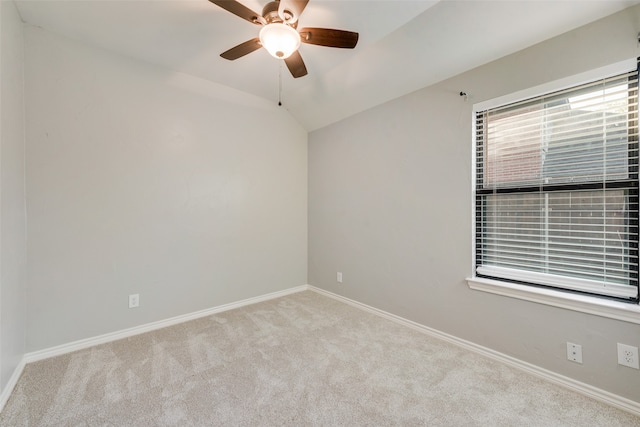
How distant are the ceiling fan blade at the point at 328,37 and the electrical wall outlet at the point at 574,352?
2428mm

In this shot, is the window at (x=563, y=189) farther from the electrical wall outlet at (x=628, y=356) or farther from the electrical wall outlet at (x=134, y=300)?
the electrical wall outlet at (x=134, y=300)

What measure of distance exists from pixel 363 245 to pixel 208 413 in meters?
2.12

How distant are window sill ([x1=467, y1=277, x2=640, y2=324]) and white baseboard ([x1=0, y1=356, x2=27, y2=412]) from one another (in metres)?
3.22

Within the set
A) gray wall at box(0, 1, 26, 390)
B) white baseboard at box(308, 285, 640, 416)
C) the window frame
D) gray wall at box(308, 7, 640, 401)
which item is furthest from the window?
gray wall at box(0, 1, 26, 390)

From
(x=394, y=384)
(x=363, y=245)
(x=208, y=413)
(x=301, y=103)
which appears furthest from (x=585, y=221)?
(x=301, y=103)

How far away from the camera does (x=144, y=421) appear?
1.43 meters

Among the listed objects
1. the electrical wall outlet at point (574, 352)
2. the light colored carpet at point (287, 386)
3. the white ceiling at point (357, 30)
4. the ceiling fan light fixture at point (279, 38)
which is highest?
the white ceiling at point (357, 30)

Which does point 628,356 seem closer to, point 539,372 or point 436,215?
point 539,372

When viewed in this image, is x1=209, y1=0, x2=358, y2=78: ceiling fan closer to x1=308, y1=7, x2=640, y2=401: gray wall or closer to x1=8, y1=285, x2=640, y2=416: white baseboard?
x1=308, y1=7, x2=640, y2=401: gray wall

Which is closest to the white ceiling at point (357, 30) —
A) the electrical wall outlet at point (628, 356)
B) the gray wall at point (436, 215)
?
the gray wall at point (436, 215)

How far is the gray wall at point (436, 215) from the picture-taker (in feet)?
5.40

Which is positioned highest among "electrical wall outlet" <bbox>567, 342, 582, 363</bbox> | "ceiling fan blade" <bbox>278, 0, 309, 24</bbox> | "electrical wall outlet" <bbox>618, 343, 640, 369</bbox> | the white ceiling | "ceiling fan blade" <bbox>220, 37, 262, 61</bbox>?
the white ceiling

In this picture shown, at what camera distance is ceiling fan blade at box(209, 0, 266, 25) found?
4.60 ft

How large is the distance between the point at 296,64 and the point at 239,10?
1.80 feet
